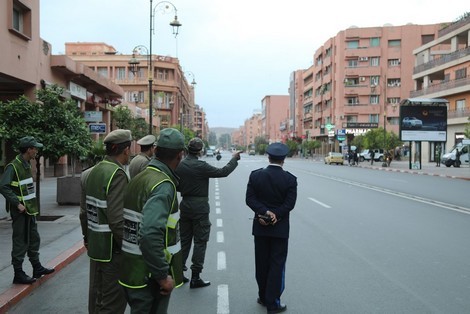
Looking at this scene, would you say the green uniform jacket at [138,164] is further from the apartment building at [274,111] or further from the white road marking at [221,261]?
the apartment building at [274,111]

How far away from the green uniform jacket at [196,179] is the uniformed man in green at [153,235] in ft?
8.19

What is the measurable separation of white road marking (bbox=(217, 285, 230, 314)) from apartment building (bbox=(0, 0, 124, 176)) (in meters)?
12.6

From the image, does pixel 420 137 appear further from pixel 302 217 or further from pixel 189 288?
pixel 189 288

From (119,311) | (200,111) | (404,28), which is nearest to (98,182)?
(119,311)

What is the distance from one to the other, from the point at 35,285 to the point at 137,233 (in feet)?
11.5

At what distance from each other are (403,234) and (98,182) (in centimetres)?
713

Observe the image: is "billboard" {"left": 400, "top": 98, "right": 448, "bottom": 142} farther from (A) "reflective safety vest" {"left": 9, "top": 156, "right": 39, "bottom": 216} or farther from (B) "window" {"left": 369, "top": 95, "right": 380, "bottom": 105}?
(B) "window" {"left": 369, "top": 95, "right": 380, "bottom": 105}

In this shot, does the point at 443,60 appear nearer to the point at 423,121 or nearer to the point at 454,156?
the point at 454,156

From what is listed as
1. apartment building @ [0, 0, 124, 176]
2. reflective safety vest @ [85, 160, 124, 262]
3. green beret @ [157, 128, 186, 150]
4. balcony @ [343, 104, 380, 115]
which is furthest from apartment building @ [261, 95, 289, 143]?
green beret @ [157, 128, 186, 150]

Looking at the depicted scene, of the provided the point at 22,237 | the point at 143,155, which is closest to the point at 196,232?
the point at 143,155

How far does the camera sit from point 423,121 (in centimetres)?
3834

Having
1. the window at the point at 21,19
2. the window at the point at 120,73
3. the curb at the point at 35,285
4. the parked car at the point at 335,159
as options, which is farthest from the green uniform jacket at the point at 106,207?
the window at the point at 120,73

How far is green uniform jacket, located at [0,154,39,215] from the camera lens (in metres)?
5.80

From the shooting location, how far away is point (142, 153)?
654 cm
